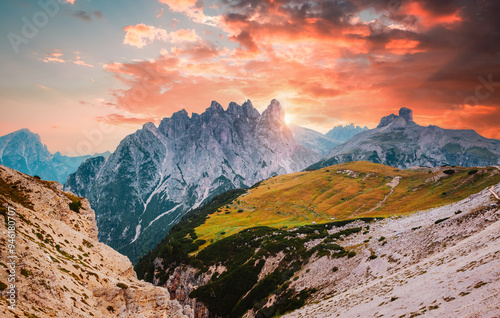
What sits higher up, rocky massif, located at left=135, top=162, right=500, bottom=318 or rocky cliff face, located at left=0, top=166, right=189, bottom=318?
rocky cliff face, located at left=0, top=166, right=189, bottom=318

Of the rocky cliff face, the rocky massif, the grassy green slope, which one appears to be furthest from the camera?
the grassy green slope

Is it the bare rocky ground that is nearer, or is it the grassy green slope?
the bare rocky ground

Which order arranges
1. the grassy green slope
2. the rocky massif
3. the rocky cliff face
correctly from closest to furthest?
the rocky cliff face
the rocky massif
the grassy green slope

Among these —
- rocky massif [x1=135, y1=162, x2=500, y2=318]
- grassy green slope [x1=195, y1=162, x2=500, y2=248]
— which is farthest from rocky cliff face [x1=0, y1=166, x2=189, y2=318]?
grassy green slope [x1=195, y1=162, x2=500, y2=248]

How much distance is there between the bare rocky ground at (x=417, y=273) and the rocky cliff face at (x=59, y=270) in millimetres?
29121

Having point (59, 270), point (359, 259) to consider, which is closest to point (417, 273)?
point (359, 259)

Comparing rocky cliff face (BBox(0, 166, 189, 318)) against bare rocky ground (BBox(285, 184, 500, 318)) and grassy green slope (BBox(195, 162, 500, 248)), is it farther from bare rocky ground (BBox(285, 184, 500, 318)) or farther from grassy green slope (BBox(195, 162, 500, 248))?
grassy green slope (BBox(195, 162, 500, 248))

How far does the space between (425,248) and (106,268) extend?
5436cm

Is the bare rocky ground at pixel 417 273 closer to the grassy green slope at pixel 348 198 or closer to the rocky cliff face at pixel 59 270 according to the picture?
the rocky cliff face at pixel 59 270

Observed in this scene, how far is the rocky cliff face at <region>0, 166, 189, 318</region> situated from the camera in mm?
22031

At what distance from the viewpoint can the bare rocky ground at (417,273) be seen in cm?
2206

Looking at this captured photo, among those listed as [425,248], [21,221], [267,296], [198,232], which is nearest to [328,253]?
[267,296]

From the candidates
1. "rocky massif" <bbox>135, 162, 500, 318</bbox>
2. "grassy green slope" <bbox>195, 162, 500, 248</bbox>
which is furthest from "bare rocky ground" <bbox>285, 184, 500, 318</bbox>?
"grassy green slope" <bbox>195, 162, 500, 248</bbox>

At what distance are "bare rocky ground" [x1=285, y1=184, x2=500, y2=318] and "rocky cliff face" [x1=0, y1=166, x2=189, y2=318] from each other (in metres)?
29.1
